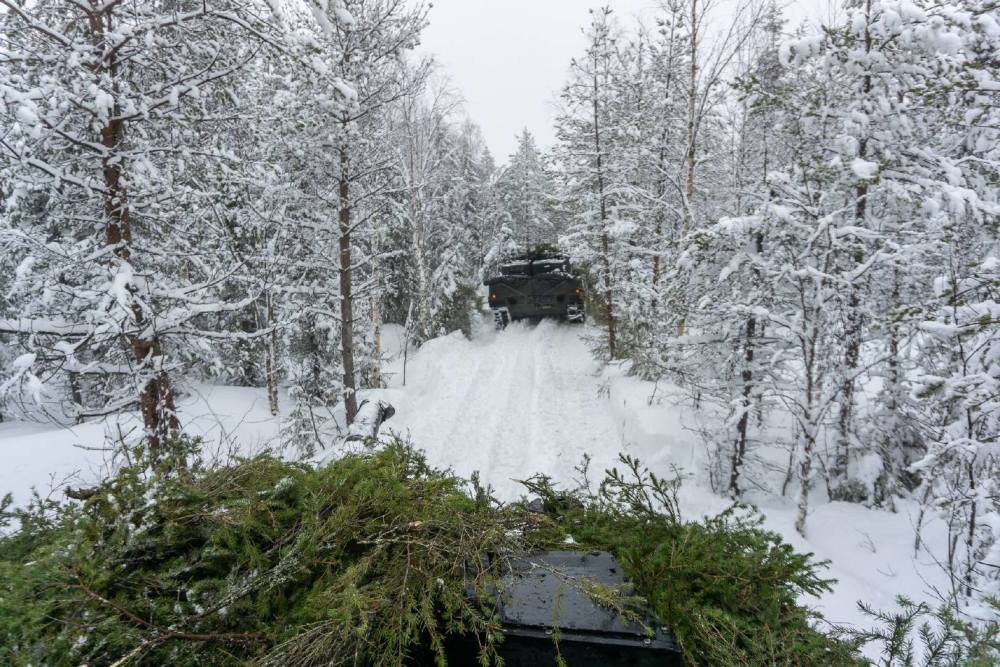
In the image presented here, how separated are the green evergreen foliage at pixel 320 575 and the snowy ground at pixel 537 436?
38.0 inches

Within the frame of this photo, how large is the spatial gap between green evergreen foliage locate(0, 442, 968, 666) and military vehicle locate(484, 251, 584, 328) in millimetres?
15146

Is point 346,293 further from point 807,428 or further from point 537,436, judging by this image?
point 807,428

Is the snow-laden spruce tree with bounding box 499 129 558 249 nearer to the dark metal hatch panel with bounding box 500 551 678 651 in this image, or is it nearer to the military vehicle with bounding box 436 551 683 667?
the dark metal hatch panel with bounding box 500 551 678 651

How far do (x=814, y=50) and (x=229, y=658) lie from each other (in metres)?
7.53

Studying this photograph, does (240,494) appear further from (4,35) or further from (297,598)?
(4,35)

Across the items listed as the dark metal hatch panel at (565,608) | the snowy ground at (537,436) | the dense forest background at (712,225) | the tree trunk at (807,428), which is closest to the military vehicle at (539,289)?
the snowy ground at (537,436)

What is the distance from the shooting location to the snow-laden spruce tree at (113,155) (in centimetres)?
452

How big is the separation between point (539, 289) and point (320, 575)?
629 inches

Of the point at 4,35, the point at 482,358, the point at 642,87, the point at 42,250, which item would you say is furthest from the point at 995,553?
the point at 642,87

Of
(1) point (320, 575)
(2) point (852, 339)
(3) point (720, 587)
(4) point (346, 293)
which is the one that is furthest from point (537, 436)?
(1) point (320, 575)

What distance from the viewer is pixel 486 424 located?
34.6ft

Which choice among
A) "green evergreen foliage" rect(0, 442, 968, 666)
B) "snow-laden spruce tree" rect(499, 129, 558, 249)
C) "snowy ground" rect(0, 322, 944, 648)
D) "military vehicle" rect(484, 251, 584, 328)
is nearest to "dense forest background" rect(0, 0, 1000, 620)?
"snowy ground" rect(0, 322, 944, 648)

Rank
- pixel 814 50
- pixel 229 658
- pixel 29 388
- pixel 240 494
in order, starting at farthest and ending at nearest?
pixel 814 50 < pixel 29 388 < pixel 240 494 < pixel 229 658

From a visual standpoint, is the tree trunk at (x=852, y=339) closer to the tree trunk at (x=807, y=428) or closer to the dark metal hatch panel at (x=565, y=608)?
the tree trunk at (x=807, y=428)
